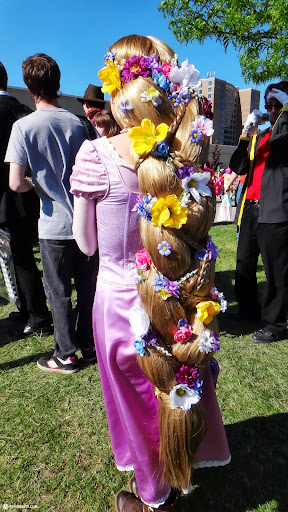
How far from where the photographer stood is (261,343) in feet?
10.6

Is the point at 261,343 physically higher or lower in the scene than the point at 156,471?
lower

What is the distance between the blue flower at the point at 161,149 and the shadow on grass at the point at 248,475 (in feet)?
5.40

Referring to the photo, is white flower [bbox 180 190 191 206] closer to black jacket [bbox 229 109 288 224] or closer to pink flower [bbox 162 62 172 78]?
pink flower [bbox 162 62 172 78]

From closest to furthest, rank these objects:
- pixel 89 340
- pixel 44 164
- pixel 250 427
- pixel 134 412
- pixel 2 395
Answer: pixel 134 412, pixel 250 427, pixel 44 164, pixel 2 395, pixel 89 340

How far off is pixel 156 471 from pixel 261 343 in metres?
1.97

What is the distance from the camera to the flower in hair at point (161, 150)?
1136 mm

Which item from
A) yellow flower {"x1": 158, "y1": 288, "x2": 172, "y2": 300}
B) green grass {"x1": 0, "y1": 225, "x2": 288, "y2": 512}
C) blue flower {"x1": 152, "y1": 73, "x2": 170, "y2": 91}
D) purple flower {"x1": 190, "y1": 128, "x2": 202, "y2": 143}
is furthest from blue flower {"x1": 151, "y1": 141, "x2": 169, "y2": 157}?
green grass {"x1": 0, "y1": 225, "x2": 288, "y2": 512}

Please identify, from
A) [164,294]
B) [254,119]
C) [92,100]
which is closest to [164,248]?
[164,294]

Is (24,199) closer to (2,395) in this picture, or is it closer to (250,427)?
(2,395)

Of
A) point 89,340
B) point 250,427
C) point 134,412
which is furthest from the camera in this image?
point 89,340

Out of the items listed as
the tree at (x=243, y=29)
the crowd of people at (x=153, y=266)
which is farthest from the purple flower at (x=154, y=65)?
the tree at (x=243, y=29)

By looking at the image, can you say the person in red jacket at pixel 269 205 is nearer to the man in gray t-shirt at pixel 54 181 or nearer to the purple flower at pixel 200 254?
the man in gray t-shirt at pixel 54 181

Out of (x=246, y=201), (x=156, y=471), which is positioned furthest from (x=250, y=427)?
(x=246, y=201)

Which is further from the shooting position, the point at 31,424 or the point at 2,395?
the point at 2,395
